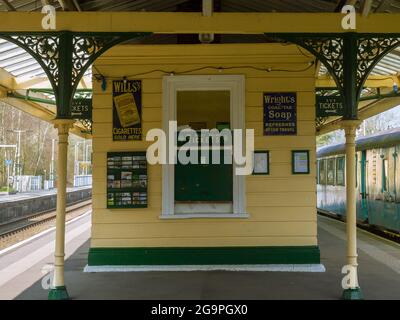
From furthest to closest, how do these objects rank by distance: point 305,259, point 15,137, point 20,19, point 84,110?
1. point 15,137
2. point 84,110
3. point 305,259
4. point 20,19

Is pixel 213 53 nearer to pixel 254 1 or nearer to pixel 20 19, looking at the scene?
pixel 254 1

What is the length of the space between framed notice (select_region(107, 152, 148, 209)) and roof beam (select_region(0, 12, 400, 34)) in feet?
7.26

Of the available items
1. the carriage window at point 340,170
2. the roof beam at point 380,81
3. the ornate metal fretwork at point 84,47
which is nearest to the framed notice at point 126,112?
the ornate metal fretwork at point 84,47

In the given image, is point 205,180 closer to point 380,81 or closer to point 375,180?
point 380,81

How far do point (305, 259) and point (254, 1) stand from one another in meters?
3.94

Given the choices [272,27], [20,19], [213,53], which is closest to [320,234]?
[213,53]

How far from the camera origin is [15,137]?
45875 millimetres

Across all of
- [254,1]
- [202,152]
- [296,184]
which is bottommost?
[296,184]

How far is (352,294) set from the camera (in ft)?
18.2

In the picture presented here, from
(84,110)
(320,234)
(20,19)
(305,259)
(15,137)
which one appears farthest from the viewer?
(15,137)

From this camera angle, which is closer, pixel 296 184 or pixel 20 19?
pixel 20 19

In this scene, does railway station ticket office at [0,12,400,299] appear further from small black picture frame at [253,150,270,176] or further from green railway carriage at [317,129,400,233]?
green railway carriage at [317,129,400,233]

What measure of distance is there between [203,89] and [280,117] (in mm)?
1204

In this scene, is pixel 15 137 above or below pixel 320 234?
above
